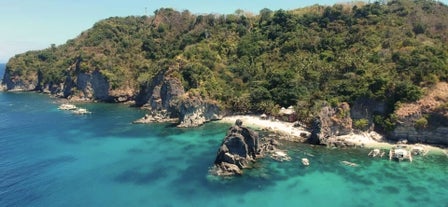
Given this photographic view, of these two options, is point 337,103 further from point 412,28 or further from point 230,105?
point 412,28

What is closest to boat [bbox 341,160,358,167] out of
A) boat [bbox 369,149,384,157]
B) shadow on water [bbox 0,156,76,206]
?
boat [bbox 369,149,384,157]

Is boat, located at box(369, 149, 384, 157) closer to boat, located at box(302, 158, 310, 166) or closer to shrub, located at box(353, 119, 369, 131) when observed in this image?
shrub, located at box(353, 119, 369, 131)

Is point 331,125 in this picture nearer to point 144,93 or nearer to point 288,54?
point 288,54

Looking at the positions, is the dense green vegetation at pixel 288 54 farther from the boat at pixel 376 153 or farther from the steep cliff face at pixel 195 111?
the boat at pixel 376 153

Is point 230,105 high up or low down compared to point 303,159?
up

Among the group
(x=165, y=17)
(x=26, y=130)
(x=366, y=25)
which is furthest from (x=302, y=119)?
(x=165, y=17)

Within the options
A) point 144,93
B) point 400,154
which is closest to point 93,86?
point 144,93

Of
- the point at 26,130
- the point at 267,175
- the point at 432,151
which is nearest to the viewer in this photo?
the point at 267,175
